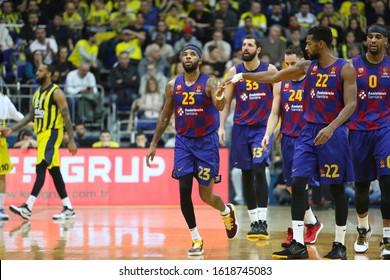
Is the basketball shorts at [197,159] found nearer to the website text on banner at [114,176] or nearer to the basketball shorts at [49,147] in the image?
the basketball shorts at [49,147]

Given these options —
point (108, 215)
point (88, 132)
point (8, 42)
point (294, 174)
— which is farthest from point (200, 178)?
point (8, 42)

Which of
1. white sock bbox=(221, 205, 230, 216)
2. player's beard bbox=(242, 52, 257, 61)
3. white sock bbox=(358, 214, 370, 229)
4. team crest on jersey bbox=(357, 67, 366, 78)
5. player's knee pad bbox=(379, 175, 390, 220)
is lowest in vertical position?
white sock bbox=(358, 214, 370, 229)

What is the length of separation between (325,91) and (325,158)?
2.31 feet

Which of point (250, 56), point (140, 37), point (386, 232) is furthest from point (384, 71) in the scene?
point (140, 37)

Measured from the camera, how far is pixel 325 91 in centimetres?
815

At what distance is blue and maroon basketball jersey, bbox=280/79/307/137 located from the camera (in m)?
9.94

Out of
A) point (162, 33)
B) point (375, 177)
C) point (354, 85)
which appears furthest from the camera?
point (162, 33)

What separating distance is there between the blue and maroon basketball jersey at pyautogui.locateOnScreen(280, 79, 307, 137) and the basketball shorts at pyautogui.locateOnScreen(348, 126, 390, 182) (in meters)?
1.27

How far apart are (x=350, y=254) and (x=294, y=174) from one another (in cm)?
126

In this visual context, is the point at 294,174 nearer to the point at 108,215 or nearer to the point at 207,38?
the point at 108,215

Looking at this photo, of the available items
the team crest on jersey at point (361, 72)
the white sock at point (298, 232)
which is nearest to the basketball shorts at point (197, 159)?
the white sock at point (298, 232)

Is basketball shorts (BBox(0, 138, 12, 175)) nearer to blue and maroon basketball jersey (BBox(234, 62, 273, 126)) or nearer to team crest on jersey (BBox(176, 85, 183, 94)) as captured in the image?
blue and maroon basketball jersey (BBox(234, 62, 273, 126))

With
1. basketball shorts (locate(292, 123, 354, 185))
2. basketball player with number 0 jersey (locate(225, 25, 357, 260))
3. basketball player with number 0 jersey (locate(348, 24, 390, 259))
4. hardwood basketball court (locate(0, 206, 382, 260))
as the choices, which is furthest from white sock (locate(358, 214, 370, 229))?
basketball shorts (locate(292, 123, 354, 185))

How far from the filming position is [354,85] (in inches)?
316
